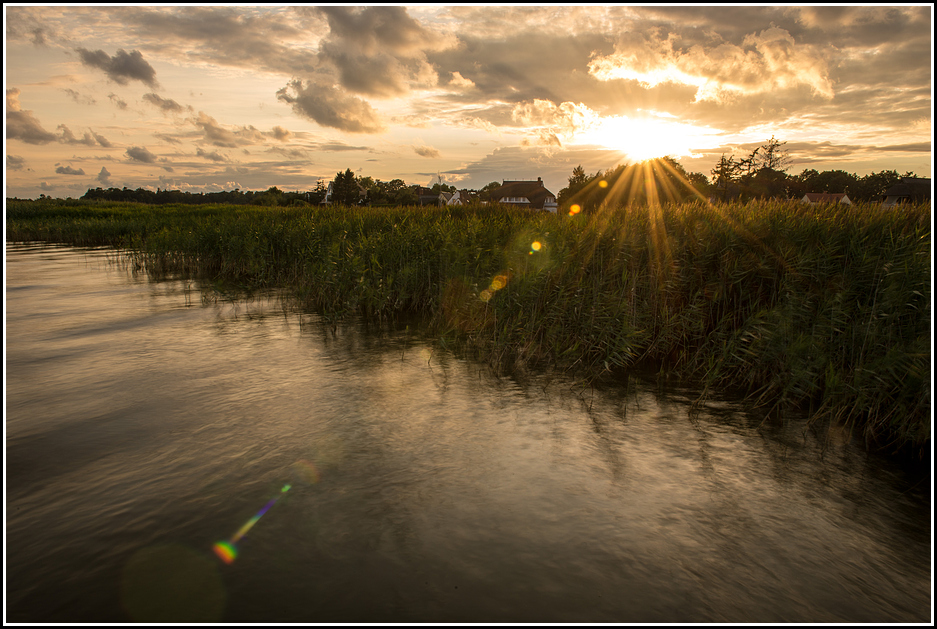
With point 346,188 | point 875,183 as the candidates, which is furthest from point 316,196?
point 875,183

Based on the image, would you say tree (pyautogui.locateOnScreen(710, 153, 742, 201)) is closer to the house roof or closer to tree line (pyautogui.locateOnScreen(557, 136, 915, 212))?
tree line (pyautogui.locateOnScreen(557, 136, 915, 212))

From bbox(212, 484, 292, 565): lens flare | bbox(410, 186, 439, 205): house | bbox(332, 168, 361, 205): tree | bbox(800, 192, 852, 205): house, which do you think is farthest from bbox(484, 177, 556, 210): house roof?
bbox(212, 484, 292, 565): lens flare

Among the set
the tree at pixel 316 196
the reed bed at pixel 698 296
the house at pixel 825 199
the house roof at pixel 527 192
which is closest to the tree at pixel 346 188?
the tree at pixel 316 196

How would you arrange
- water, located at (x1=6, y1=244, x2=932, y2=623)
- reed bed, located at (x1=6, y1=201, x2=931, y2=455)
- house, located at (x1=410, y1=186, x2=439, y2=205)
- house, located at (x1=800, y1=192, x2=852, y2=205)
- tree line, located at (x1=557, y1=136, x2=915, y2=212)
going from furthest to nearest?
house, located at (x1=410, y1=186, x2=439, y2=205) → tree line, located at (x1=557, y1=136, x2=915, y2=212) → house, located at (x1=800, y1=192, x2=852, y2=205) → reed bed, located at (x1=6, y1=201, x2=931, y2=455) → water, located at (x1=6, y1=244, x2=932, y2=623)

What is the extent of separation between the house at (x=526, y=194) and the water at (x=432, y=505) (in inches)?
4015

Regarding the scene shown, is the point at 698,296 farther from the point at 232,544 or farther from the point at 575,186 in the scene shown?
the point at 575,186

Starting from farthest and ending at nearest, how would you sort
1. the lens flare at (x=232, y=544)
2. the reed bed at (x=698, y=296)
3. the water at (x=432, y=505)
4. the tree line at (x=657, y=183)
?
the tree line at (x=657, y=183), the reed bed at (x=698, y=296), the lens flare at (x=232, y=544), the water at (x=432, y=505)

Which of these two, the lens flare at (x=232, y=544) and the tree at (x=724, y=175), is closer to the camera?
the lens flare at (x=232, y=544)

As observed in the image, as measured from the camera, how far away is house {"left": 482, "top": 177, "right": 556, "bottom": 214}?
109m

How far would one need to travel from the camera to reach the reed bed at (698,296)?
7.20 m

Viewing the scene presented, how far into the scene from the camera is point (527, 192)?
371ft

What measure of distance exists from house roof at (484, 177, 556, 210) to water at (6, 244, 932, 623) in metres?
103

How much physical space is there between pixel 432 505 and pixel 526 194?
366ft

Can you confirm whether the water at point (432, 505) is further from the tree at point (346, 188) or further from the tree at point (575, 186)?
the tree at point (346, 188)
